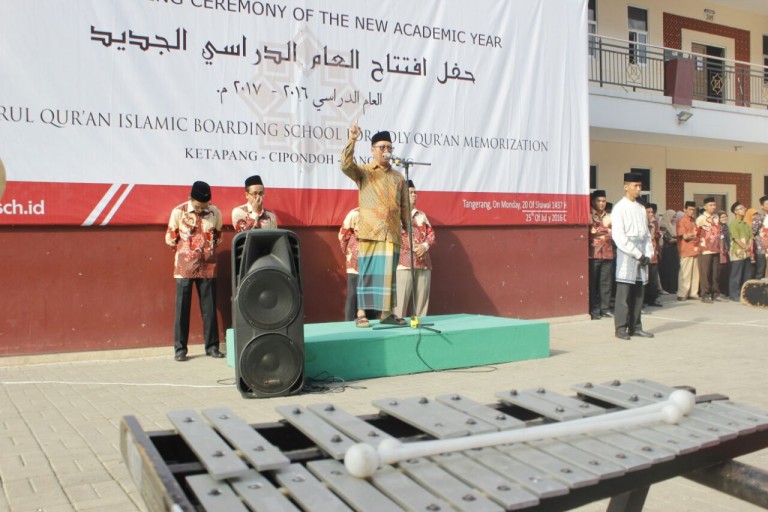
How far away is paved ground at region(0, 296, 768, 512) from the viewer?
4.14 metres

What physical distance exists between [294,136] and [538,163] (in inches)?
150

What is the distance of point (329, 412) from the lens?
2637 mm

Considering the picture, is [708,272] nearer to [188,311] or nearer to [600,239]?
[600,239]

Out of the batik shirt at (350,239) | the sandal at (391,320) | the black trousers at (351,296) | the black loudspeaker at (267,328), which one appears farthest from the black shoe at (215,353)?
the black loudspeaker at (267,328)

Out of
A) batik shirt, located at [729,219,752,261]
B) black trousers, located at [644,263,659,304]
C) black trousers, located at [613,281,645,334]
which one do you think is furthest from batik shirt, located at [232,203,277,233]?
batik shirt, located at [729,219,752,261]

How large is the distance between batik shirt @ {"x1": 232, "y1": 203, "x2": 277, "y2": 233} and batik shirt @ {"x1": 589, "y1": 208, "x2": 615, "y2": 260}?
222 inches

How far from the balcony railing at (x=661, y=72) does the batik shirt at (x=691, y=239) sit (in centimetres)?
289

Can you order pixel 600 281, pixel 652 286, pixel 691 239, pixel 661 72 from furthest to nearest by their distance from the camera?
1. pixel 661 72
2. pixel 691 239
3. pixel 652 286
4. pixel 600 281

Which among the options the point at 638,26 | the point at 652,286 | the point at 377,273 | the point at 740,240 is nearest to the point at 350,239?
the point at 377,273

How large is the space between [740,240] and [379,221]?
1031 centimetres

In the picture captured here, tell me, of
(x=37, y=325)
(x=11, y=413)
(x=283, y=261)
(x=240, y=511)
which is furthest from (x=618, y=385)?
(x=37, y=325)

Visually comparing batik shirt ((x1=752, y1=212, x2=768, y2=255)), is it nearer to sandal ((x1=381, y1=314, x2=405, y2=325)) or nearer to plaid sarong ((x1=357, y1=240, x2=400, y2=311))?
sandal ((x1=381, y1=314, x2=405, y2=325))

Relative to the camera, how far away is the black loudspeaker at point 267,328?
20.8 feet

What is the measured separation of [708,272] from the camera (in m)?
14.7
